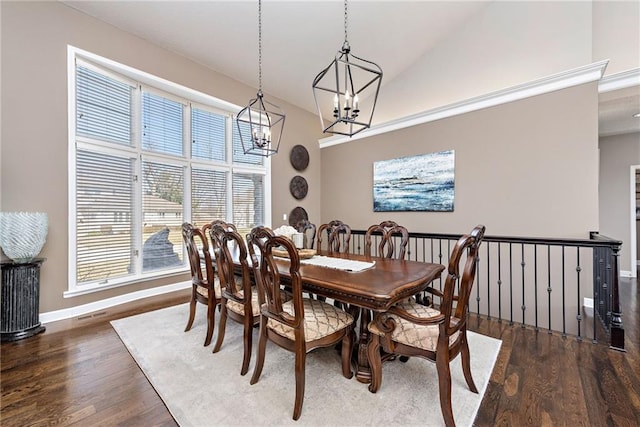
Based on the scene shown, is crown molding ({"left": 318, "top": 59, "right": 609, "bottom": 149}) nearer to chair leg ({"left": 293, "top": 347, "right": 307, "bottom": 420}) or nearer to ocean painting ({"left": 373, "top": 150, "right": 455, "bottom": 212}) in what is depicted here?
ocean painting ({"left": 373, "top": 150, "right": 455, "bottom": 212})

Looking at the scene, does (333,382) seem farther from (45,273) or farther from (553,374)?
(45,273)

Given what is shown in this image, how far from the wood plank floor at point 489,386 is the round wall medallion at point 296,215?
3538 mm

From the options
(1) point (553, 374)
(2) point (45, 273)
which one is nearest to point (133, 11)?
(2) point (45, 273)

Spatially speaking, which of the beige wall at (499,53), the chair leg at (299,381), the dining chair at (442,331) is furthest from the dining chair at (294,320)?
the beige wall at (499,53)

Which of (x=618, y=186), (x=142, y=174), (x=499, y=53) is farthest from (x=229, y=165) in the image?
(x=618, y=186)

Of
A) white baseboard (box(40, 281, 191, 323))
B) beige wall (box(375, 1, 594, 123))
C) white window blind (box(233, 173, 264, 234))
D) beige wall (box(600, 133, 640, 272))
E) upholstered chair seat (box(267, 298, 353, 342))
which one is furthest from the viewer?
beige wall (box(600, 133, 640, 272))

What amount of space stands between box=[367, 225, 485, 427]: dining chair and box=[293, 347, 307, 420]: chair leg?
0.45 metres

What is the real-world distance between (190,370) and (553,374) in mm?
2648

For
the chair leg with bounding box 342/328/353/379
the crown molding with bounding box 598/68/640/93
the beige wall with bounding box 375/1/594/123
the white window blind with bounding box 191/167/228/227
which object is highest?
the beige wall with bounding box 375/1/594/123

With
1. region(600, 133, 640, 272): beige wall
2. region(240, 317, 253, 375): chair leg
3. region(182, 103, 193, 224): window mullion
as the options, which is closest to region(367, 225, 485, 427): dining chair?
region(240, 317, 253, 375): chair leg

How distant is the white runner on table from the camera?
7.01 ft

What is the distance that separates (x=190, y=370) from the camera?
2.04m

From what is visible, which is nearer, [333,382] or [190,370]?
[333,382]

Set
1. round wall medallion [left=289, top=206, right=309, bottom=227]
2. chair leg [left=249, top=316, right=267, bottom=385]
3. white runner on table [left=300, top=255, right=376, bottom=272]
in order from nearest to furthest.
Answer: chair leg [left=249, top=316, right=267, bottom=385]
white runner on table [left=300, top=255, right=376, bottom=272]
round wall medallion [left=289, top=206, right=309, bottom=227]
